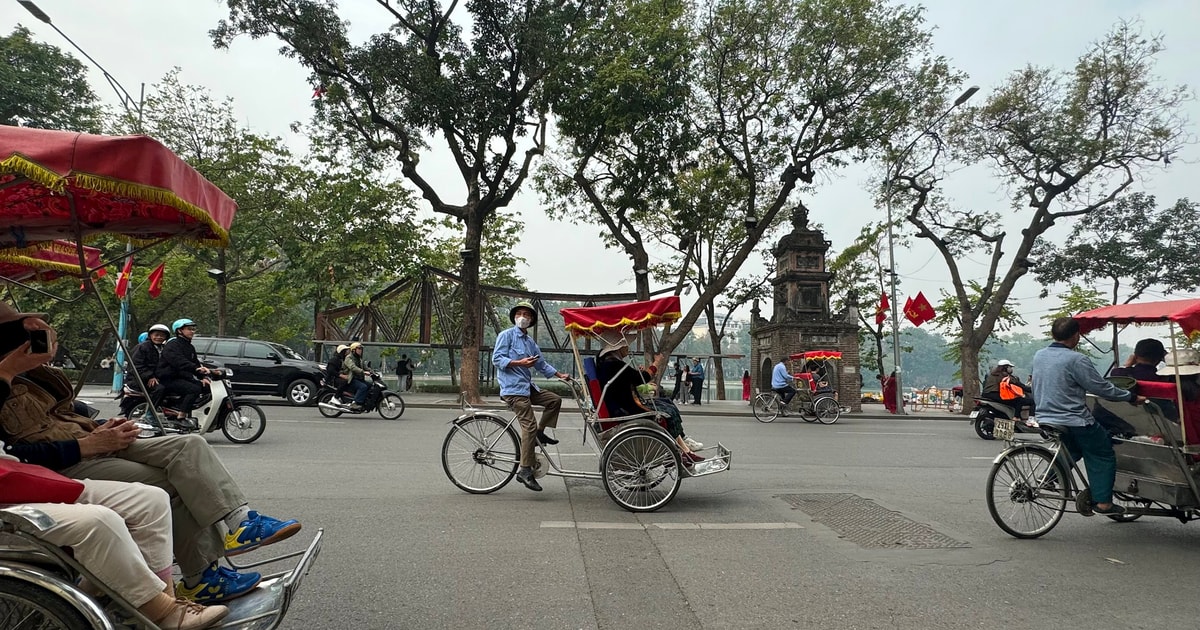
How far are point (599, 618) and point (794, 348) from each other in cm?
2042

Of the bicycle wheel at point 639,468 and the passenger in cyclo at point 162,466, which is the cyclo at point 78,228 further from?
the bicycle wheel at point 639,468

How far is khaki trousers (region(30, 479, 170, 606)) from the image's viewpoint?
236 centimetres

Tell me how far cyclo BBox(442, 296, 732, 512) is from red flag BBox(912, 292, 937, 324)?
19703 millimetres

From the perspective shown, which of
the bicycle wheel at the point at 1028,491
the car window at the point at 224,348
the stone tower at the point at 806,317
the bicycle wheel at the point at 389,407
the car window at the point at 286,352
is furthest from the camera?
the stone tower at the point at 806,317

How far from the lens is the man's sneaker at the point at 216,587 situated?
2.91m

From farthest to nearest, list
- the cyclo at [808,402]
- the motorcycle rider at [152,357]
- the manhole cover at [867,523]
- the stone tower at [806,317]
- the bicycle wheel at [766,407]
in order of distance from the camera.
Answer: the stone tower at [806,317], the bicycle wheel at [766,407], the cyclo at [808,402], the motorcycle rider at [152,357], the manhole cover at [867,523]

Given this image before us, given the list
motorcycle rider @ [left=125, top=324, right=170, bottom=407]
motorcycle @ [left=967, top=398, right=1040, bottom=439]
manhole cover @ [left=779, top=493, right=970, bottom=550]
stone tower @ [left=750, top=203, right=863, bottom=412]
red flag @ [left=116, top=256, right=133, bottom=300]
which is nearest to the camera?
manhole cover @ [left=779, top=493, right=970, bottom=550]

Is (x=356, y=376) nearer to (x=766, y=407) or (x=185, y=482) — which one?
(x=766, y=407)

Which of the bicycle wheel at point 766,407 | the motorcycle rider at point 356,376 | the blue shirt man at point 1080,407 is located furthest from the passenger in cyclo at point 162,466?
the bicycle wheel at point 766,407

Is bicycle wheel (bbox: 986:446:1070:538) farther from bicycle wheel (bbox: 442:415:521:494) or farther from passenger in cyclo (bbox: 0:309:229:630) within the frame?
passenger in cyclo (bbox: 0:309:229:630)

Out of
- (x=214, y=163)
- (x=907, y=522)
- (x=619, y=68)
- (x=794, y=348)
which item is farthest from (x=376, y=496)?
(x=214, y=163)

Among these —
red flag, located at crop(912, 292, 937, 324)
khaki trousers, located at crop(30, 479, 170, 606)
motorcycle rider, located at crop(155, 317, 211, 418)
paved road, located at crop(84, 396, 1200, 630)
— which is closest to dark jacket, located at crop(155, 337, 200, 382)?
motorcycle rider, located at crop(155, 317, 211, 418)

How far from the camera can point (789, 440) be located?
40.4ft

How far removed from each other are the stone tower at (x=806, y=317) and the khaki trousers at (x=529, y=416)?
17576 millimetres
